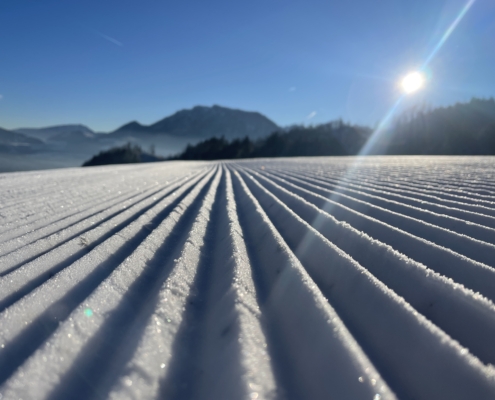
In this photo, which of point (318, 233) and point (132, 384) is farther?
point (318, 233)

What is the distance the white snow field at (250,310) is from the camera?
0.97 metres

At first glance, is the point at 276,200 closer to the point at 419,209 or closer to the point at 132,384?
the point at 419,209

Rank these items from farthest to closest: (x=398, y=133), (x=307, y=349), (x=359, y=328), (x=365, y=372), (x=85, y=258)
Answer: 1. (x=398, y=133)
2. (x=85, y=258)
3. (x=359, y=328)
4. (x=307, y=349)
5. (x=365, y=372)

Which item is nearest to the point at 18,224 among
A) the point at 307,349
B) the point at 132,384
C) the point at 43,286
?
the point at 43,286

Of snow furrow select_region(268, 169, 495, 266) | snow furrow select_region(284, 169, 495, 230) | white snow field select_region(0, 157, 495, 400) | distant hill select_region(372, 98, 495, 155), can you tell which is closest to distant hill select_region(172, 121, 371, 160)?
distant hill select_region(372, 98, 495, 155)

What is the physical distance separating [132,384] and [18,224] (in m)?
2.19

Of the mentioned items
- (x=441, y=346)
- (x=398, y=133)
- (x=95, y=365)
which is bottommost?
(x=95, y=365)

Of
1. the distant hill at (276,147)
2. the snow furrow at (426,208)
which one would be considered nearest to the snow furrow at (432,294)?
the snow furrow at (426,208)

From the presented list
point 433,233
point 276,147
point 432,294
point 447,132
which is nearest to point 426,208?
point 433,233

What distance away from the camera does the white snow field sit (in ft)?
3.20

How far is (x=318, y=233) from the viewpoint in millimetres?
2211

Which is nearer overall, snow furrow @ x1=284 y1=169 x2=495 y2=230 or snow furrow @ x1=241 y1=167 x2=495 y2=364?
snow furrow @ x1=241 y1=167 x2=495 y2=364

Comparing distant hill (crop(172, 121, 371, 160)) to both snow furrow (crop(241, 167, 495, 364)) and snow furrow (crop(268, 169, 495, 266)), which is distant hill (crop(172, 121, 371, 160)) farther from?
snow furrow (crop(241, 167, 495, 364))

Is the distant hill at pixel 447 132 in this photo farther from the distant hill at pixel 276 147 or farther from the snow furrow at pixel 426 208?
the snow furrow at pixel 426 208
